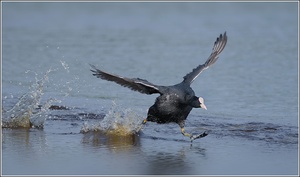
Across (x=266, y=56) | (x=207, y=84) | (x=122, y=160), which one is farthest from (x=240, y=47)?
(x=122, y=160)

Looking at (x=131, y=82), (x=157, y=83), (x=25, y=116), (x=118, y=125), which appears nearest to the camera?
(x=131, y=82)

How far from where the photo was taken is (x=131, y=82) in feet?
32.3

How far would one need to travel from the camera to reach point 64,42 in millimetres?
19219

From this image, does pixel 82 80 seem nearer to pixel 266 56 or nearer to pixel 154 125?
pixel 154 125

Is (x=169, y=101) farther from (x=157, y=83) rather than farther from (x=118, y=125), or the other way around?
(x=157, y=83)

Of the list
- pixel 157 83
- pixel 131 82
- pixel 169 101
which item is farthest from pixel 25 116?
pixel 157 83

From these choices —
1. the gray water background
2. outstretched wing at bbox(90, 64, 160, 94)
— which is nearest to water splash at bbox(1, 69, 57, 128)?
the gray water background

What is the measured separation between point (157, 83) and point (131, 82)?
166 inches

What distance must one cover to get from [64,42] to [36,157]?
35.8ft

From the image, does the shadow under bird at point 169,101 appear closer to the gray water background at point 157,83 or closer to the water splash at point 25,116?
the gray water background at point 157,83

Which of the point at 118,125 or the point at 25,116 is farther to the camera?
the point at 25,116

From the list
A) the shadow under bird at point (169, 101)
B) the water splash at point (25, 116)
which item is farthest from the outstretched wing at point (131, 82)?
the water splash at point (25, 116)

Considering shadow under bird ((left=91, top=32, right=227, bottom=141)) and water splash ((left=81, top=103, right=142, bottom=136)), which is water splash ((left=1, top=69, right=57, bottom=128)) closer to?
water splash ((left=81, top=103, right=142, bottom=136))

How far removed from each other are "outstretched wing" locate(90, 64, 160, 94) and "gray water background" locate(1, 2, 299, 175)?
2.09 ft
